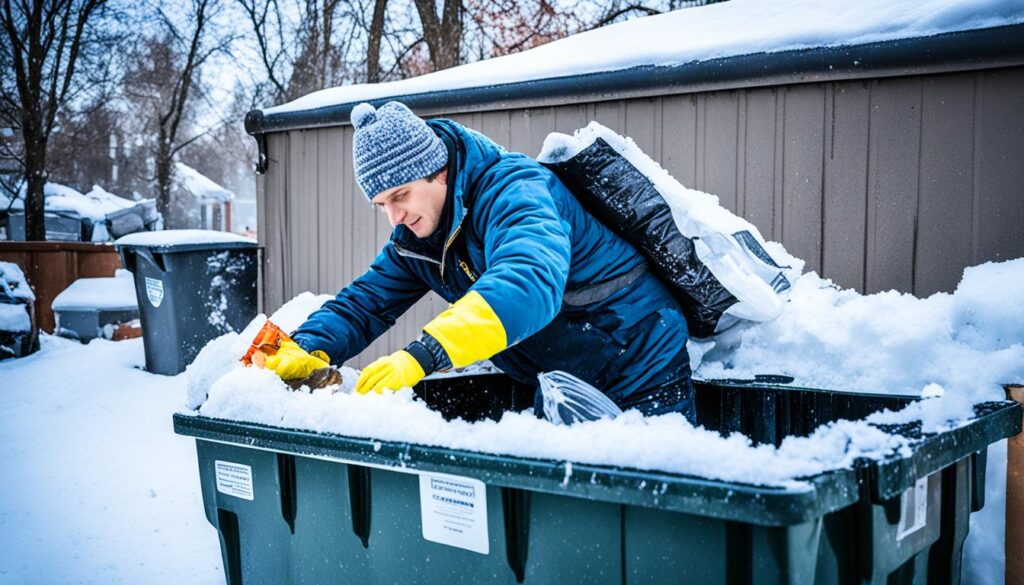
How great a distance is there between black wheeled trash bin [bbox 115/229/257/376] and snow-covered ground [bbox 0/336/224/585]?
0.31 metres

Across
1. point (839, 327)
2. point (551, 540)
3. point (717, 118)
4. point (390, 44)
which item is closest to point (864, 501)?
point (551, 540)

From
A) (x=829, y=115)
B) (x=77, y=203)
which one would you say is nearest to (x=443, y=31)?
(x=829, y=115)

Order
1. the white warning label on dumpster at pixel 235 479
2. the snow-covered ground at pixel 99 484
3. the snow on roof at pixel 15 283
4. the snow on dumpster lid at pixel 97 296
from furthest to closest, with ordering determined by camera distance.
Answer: the snow on dumpster lid at pixel 97 296 → the snow on roof at pixel 15 283 → the snow-covered ground at pixel 99 484 → the white warning label on dumpster at pixel 235 479

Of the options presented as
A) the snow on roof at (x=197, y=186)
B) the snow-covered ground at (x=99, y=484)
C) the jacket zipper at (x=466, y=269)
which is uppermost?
the snow on roof at (x=197, y=186)

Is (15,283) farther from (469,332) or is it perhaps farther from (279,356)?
(469,332)

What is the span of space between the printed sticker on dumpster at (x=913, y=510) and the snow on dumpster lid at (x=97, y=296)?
9381 millimetres

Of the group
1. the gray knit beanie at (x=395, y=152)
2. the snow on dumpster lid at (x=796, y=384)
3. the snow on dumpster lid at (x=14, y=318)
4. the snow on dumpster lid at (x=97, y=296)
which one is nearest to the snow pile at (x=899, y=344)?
the snow on dumpster lid at (x=796, y=384)

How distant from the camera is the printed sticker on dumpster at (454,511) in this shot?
1331mm

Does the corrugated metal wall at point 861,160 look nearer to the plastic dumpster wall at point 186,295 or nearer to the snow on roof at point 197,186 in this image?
the plastic dumpster wall at point 186,295

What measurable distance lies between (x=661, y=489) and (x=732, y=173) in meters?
3.23

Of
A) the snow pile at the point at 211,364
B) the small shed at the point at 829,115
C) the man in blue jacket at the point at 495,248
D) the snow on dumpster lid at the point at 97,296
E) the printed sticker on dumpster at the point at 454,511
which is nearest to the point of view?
the printed sticker on dumpster at the point at 454,511

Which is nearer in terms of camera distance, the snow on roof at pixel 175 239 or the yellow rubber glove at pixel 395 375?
the yellow rubber glove at pixel 395 375

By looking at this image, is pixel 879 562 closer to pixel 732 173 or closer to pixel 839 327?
pixel 839 327

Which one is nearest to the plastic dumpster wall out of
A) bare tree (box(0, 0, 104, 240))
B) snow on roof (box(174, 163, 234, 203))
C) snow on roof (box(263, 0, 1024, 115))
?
snow on roof (box(263, 0, 1024, 115))
